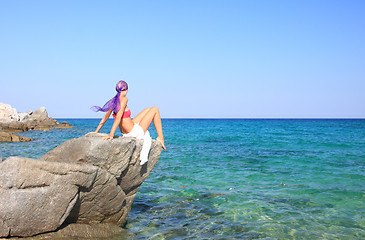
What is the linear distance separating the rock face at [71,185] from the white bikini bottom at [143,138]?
0.34 feet

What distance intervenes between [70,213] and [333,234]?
225 inches

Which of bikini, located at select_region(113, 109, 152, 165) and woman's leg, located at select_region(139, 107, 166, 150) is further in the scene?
woman's leg, located at select_region(139, 107, 166, 150)

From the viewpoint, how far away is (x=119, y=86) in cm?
720

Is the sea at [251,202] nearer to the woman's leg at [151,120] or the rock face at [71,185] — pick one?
the rock face at [71,185]

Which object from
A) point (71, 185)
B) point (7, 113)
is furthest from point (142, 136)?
point (7, 113)

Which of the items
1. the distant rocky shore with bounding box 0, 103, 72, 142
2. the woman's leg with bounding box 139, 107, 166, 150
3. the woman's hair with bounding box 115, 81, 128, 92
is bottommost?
the distant rocky shore with bounding box 0, 103, 72, 142

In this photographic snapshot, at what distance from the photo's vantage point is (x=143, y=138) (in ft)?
22.7

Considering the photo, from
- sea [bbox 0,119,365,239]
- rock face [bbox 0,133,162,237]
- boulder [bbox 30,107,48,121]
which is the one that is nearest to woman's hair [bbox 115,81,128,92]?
rock face [bbox 0,133,162,237]

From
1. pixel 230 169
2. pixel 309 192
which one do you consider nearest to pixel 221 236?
pixel 309 192

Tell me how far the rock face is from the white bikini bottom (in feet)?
0.34

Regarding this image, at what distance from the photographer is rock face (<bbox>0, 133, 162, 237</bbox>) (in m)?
5.04

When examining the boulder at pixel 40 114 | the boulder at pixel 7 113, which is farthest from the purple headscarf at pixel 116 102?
the boulder at pixel 40 114

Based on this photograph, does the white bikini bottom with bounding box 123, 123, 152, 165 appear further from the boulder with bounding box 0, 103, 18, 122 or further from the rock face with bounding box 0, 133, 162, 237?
the boulder with bounding box 0, 103, 18, 122

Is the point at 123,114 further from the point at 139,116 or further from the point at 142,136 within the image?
the point at 142,136
